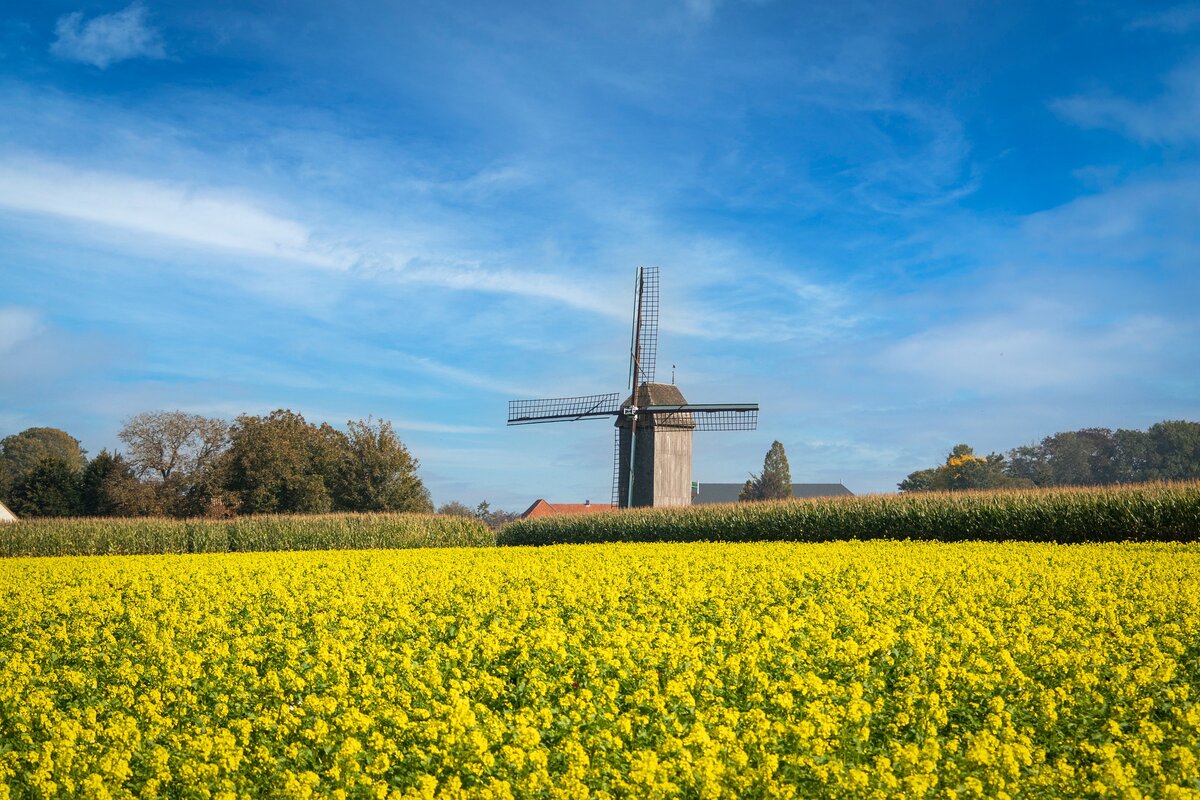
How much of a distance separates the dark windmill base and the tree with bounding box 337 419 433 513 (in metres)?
15.7

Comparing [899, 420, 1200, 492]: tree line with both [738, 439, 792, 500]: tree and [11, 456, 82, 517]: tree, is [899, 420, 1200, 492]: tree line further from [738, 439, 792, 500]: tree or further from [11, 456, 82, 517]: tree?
[11, 456, 82, 517]: tree

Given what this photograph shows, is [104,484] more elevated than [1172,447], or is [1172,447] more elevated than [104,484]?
[1172,447]

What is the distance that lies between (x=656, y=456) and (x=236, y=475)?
84.5 feet

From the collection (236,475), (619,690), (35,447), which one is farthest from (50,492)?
(619,690)

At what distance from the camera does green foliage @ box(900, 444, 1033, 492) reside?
74.8 metres

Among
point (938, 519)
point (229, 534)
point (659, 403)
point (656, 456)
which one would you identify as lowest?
point (229, 534)

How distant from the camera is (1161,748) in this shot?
716cm

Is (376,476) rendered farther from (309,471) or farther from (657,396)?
(657,396)

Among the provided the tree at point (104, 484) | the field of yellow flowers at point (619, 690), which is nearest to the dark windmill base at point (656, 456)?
the field of yellow flowers at point (619, 690)

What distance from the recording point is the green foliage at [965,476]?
245ft

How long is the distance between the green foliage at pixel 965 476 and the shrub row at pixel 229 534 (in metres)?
47.3

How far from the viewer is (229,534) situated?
3519 cm

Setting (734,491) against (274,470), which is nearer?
(274,470)

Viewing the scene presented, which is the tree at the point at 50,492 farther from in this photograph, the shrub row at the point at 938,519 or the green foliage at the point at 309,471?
the shrub row at the point at 938,519
